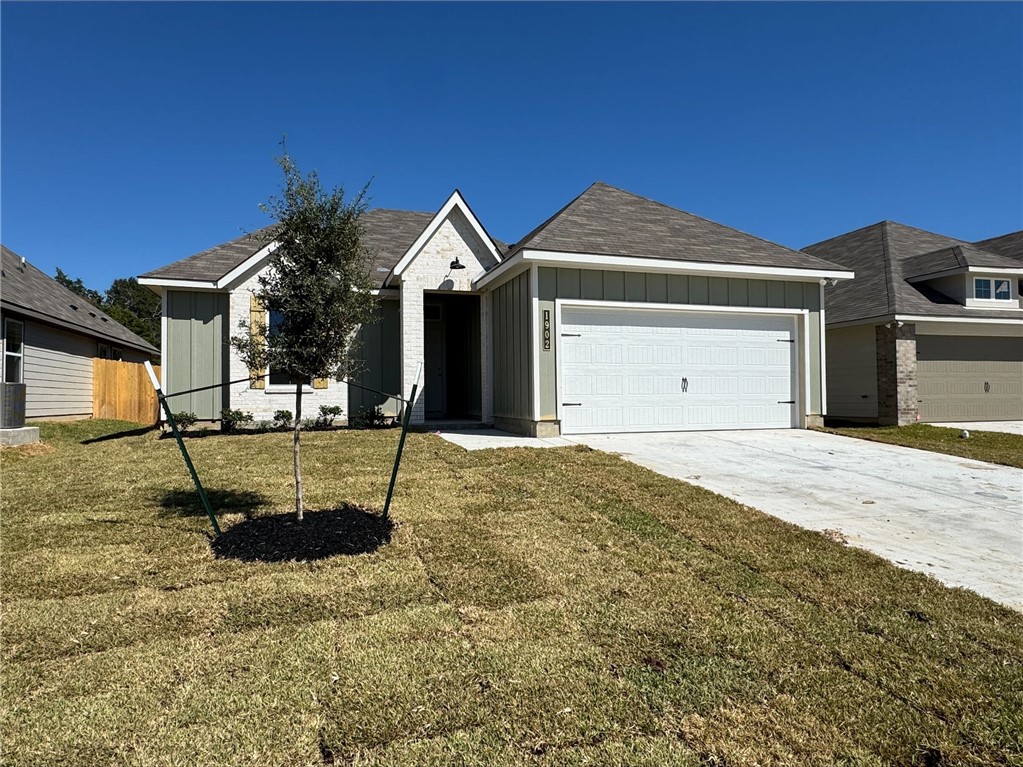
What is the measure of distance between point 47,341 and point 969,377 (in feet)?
82.9

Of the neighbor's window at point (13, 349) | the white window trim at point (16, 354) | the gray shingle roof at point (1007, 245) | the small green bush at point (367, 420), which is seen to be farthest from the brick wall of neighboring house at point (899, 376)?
the neighbor's window at point (13, 349)

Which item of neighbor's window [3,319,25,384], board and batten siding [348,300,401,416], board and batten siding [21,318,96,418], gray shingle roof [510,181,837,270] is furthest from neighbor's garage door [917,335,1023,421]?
board and batten siding [21,318,96,418]

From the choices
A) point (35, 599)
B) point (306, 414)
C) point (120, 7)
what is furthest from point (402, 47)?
point (35, 599)

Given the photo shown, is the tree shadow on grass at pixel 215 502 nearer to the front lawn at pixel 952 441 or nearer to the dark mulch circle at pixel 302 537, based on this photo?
the dark mulch circle at pixel 302 537

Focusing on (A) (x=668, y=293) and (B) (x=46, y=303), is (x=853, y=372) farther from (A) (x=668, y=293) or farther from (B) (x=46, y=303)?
(B) (x=46, y=303)

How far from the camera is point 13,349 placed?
1402 cm

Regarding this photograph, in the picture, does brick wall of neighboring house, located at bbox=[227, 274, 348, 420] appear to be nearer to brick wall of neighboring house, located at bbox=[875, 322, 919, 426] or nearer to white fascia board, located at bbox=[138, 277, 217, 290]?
white fascia board, located at bbox=[138, 277, 217, 290]

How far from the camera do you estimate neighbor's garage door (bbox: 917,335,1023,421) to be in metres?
15.0

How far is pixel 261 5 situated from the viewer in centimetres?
991

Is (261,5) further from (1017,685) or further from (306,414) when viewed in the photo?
(1017,685)

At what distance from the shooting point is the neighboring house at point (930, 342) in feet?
46.8

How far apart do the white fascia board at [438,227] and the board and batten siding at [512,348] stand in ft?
4.11

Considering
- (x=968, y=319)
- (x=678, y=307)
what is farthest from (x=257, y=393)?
(x=968, y=319)

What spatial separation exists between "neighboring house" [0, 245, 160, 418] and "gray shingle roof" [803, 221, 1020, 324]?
21105 mm
